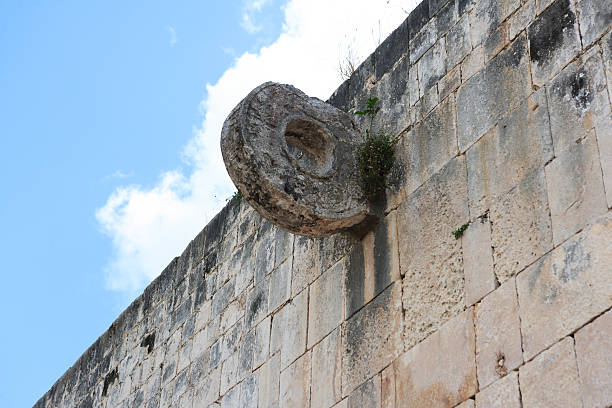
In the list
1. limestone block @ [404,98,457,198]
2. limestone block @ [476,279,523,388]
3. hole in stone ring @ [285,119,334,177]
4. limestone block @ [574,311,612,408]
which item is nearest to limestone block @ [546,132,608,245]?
limestone block @ [476,279,523,388]

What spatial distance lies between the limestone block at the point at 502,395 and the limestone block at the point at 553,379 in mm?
40

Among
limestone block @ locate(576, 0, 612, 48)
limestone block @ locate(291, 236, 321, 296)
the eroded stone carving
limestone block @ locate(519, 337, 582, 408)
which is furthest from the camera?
limestone block @ locate(291, 236, 321, 296)

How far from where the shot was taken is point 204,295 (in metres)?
6.94

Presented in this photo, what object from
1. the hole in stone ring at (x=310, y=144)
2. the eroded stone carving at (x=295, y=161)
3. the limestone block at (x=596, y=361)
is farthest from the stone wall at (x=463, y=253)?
the hole in stone ring at (x=310, y=144)

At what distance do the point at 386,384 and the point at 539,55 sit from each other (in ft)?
5.60

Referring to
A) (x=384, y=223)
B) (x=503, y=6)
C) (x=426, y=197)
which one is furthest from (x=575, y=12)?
(x=384, y=223)

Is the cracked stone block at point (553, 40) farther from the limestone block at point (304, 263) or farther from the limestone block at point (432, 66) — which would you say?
the limestone block at point (304, 263)

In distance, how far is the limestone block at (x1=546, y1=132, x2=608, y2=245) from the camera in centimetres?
350

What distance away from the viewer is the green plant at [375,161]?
4930 mm

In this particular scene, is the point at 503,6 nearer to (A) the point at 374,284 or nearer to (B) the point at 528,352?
(A) the point at 374,284

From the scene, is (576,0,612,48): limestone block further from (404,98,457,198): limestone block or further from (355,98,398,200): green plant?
(355,98,398,200): green plant

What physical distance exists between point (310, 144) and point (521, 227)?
5.43ft

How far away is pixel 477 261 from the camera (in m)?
4.00

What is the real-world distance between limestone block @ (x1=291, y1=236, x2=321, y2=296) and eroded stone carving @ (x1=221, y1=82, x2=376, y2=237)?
0.49 metres
